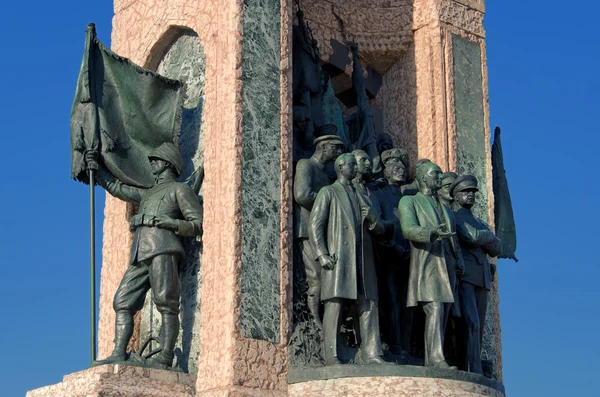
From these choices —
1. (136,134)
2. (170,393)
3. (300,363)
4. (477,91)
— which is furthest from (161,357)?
(477,91)

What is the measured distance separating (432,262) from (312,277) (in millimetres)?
1212

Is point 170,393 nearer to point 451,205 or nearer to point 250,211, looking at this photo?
point 250,211

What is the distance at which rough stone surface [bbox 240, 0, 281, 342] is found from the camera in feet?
42.1

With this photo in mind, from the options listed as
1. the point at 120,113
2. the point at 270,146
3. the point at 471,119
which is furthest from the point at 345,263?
the point at 471,119

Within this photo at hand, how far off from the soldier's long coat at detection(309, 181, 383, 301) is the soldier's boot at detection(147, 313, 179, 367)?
1556 millimetres

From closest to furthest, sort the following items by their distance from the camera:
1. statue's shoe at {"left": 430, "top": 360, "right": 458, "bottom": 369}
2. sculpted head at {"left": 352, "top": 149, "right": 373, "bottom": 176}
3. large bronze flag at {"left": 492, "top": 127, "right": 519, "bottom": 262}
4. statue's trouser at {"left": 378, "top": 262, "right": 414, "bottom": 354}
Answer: statue's shoe at {"left": 430, "top": 360, "right": 458, "bottom": 369}
sculpted head at {"left": 352, "top": 149, "right": 373, "bottom": 176}
statue's trouser at {"left": 378, "top": 262, "right": 414, "bottom": 354}
large bronze flag at {"left": 492, "top": 127, "right": 519, "bottom": 262}

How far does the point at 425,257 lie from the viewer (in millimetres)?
12977

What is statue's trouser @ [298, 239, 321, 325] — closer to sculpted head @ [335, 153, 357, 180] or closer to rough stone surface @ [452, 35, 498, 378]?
sculpted head @ [335, 153, 357, 180]

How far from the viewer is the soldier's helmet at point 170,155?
45.3 feet

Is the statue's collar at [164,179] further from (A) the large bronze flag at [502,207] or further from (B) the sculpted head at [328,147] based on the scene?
(A) the large bronze flag at [502,207]

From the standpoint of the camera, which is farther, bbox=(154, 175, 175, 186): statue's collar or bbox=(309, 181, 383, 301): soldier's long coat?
bbox=(154, 175, 175, 186): statue's collar

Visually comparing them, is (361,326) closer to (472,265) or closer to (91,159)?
(472,265)

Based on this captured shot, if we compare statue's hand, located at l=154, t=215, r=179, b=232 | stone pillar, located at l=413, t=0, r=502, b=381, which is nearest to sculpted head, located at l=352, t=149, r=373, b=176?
statue's hand, located at l=154, t=215, r=179, b=232

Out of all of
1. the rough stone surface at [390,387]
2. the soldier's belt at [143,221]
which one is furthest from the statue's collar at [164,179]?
the rough stone surface at [390,387]
